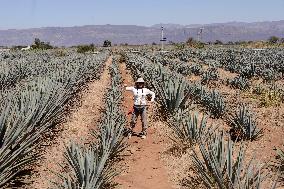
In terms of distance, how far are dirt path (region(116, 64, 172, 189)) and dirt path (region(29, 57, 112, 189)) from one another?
0.82m

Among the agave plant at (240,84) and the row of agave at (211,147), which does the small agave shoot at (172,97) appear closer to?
the row of agave at (211,147)

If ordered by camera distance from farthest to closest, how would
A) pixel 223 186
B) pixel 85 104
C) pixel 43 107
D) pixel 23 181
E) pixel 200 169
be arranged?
1. pixel 85 104
2. pixel 43 107
3. pixel 23 181
4. pixel 200 169
5. pixel 223 186

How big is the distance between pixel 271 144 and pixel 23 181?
171 inches

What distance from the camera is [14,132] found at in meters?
5.66

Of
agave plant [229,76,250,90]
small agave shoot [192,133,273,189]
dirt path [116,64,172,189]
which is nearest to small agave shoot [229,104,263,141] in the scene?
dirt path [116,64,172,189]

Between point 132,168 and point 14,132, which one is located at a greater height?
point 14,132

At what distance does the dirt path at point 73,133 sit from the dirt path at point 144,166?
82 cm

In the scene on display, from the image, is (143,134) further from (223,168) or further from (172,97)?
(223,168)

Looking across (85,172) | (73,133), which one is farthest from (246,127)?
(85,172)

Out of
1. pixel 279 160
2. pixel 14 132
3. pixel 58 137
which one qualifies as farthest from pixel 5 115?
pixel 279 160

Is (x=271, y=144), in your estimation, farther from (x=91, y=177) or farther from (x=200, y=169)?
(x=91, y=177)

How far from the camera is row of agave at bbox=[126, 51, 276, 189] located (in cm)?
499

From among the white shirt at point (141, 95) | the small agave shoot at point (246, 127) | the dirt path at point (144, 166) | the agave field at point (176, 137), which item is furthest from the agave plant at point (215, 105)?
the white shirt at point (141, 95)

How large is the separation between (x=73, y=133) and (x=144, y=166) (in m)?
2.18
